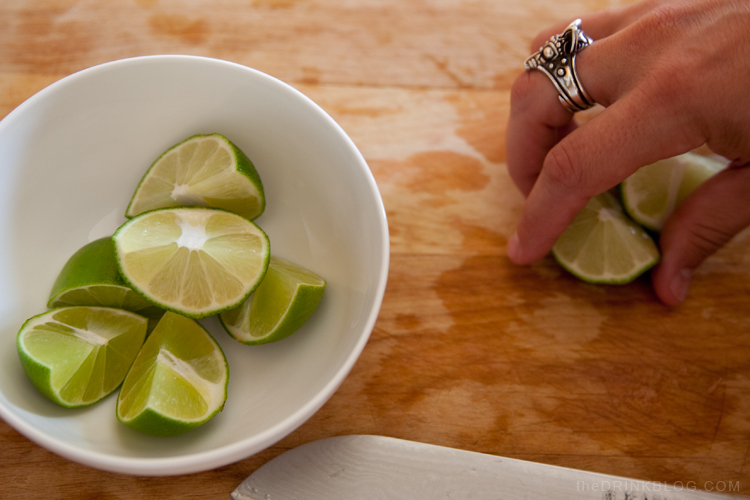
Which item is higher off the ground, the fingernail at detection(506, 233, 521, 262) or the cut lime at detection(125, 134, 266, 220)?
the cut lime at detection(125, 134, 266, 220)

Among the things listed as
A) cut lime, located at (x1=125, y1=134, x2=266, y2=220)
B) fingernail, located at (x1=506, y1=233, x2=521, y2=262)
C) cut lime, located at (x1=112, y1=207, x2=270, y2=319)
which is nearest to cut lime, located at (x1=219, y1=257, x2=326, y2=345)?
cut lime, located at (x1=112, y1=207, x2=270, y2=319)

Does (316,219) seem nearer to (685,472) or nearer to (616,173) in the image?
(616,173)

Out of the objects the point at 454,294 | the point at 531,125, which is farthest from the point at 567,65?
the point at 454,294

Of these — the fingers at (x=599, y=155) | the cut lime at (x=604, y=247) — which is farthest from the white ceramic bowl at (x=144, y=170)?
the cut lime at (x=604, y=247)

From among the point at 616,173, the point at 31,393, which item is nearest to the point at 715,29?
the point at 616,173

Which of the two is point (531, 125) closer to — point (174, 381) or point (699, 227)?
point (699, 227)

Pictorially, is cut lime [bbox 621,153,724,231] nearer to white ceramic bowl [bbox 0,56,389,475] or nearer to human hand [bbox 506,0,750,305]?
human hand [bbox 506,0,750,305]

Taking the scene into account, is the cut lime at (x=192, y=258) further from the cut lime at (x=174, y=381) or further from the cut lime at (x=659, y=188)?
the cut lime at (x=659, y=188)
